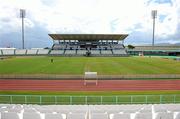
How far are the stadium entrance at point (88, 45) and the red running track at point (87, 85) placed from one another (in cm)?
6096

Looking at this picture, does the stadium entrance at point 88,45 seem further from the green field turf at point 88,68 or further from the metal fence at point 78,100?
the metal fence at point 78,100

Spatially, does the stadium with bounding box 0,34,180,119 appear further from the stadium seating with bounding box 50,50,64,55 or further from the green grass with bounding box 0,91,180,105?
the stadium seating with bounding box 50,50,64,55

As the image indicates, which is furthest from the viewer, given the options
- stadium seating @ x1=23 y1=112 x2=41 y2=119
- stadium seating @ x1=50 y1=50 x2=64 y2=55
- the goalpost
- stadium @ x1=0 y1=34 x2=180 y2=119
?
stadium seating @ x1=50 y1=50 x2=64 y2=55

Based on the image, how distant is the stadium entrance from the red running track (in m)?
61.0

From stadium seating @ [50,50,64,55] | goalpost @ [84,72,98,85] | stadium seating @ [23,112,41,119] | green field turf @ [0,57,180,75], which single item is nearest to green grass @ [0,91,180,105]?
stadium seating @ [23,112,41,119]

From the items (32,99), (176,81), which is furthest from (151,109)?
(176,81)

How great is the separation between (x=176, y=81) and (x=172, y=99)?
13.9 metres

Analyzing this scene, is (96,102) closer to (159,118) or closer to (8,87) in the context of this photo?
(159,118)

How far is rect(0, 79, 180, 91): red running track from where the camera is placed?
3003 cm

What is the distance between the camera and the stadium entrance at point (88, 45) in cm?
9669

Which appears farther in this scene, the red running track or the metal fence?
the red running track

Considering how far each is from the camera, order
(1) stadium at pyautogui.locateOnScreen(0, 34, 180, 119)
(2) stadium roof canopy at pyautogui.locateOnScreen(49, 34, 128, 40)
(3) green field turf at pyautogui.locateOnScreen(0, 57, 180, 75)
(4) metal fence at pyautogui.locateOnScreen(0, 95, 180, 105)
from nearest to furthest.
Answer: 1. (1) stadium at pyautogui.locateOnScreen(0, 34, 180, 119)
2. (4) metal fence at pyautogui.locateOnScreen(0, 95, 180, 105)
3. (3) green field turf at pyautogui.locateOnScreen(0, 57, 180, 75)
4. (2) stadium roof canopy at pyautogui.locateOnScreen(49, 34, 128, 40)

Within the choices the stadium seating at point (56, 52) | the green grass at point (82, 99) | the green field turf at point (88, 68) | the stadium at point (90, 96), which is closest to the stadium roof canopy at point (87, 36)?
the stadium seating at point (56, 52)

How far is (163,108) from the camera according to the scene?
61.6ft
